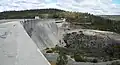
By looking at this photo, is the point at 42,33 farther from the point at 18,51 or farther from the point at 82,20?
the point at 82,20

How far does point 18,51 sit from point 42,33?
31.0 m

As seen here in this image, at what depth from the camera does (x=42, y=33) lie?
39344 mm

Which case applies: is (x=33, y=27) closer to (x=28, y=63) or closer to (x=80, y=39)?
(x=80, y=39)

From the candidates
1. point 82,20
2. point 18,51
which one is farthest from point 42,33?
point 82,20

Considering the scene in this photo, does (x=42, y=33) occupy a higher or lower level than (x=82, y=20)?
higher

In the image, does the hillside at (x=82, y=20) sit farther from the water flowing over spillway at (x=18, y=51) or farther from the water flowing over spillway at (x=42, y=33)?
the water flowing over spillway at (x=18, y=51)

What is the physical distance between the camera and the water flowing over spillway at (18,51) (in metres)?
7.61

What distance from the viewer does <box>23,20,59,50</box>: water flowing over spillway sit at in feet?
114

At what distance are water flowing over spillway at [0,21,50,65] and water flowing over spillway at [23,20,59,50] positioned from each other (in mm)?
23638

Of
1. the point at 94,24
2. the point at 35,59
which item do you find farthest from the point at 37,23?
the point at 94,24

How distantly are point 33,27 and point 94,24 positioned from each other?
3948 cm

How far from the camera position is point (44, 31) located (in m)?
40.8

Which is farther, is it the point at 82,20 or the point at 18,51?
the point at 82,20

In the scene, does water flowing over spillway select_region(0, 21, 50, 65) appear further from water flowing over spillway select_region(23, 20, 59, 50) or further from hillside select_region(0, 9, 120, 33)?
hillside select_region(0, 9, 120, 33)
